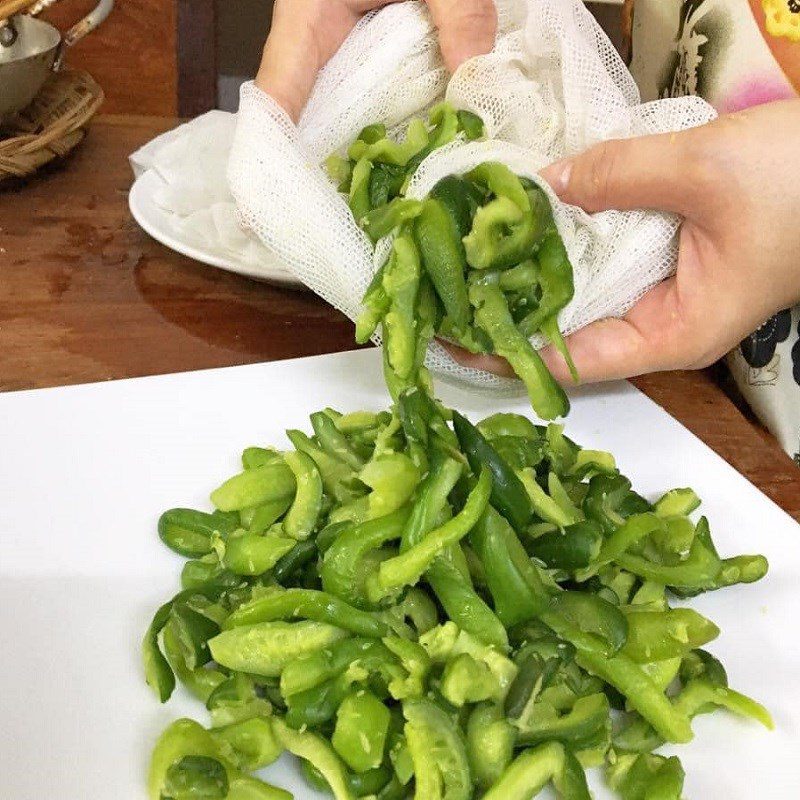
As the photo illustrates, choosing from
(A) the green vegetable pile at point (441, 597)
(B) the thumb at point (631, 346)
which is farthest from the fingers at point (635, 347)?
(A) the green vegetable pile at point (441, 597)

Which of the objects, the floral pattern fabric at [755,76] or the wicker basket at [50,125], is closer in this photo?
the floral pattern fabric at [755,76]

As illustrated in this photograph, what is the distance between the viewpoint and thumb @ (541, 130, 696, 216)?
876mm

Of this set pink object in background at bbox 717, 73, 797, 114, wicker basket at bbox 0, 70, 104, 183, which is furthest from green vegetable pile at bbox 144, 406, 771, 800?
wicker basket at bbox 0, 70, 104, 183

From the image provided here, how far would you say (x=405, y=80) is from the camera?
1088 mm

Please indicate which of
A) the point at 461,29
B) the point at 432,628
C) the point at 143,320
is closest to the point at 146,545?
the point at 432,628

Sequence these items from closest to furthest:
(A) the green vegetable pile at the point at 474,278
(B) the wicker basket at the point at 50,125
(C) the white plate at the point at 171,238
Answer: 1. (A) the green vegetable pile at the point at 474,278
2. (C) the white plate at the point at 171,238
3. (B) the wicker basket at the point at 50,125

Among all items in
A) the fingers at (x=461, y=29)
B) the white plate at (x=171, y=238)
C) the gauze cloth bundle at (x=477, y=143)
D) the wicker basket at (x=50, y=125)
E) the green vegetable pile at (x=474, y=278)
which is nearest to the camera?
the green vegetable pile at (x=474, y=278)

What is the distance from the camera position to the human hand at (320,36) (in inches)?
41.7

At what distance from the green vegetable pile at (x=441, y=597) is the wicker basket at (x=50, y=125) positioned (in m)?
0.73

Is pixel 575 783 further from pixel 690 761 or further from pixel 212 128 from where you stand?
pixel 212 128

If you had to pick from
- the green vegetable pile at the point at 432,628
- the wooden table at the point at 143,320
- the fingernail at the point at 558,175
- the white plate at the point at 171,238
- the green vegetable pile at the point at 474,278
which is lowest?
the wooden table at the point at 143,320

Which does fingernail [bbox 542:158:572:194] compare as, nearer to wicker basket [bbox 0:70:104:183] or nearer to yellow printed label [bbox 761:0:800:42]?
yellow printed label [bbox 761:0:800:42]

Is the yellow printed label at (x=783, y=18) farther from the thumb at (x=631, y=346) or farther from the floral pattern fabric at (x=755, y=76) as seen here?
the thumb at (x=631, y=346)

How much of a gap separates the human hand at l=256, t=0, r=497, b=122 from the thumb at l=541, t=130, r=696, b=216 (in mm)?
224
